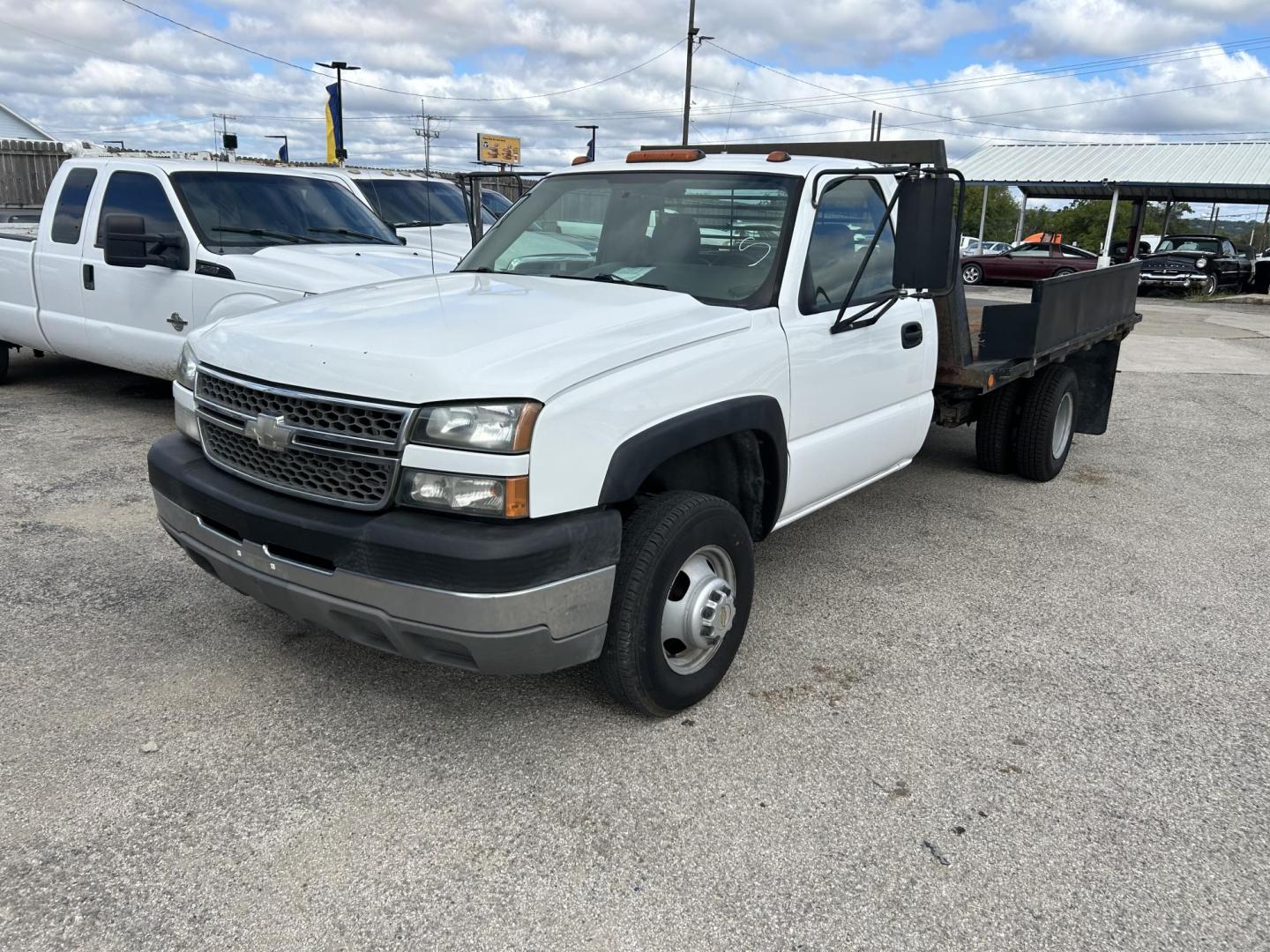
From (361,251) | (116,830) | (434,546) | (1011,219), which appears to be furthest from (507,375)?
(1011,219)

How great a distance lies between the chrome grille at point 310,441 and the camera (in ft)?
9.00

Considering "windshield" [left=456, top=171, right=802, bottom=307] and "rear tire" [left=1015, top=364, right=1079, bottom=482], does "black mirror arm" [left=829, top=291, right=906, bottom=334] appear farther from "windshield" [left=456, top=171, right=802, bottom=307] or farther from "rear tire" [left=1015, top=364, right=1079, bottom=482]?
"rear tire" [left=1015, top=364, right=1079, bottom=482]

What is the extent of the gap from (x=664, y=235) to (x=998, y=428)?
3.39 m

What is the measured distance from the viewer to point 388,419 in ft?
8.96

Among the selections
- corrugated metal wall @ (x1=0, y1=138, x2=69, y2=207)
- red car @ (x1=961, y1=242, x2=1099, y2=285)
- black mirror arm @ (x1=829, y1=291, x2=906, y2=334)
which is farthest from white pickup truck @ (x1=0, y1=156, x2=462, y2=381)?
red car @ (x1=961, y1=242, x2=1099, y2=285)

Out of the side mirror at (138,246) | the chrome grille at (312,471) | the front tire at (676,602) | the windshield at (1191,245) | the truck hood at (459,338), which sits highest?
the windshield at (1191,245)

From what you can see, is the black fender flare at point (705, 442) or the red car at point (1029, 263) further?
the red car at point (1029, 263)

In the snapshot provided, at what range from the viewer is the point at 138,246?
6305 mm

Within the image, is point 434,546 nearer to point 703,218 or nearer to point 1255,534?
point 703,218

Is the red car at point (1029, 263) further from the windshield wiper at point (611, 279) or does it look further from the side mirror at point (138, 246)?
the windshield wiper at point (611, 279)

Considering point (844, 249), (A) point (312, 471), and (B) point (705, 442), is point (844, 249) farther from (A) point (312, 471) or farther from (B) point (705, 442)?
(A) point (312, 471)

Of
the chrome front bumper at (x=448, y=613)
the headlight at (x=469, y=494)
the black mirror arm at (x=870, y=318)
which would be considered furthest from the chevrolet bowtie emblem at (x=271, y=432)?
the black mirror arm at (x=870, y=318)

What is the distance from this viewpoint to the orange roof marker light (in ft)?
14.3

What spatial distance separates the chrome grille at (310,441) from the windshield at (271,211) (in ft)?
13.6
